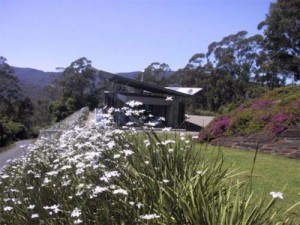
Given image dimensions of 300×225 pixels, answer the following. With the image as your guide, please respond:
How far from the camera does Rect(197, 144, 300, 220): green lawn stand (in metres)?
7.52

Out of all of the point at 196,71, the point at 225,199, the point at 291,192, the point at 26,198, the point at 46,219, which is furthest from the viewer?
the point at 196,71

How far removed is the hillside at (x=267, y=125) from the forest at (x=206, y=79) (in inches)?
837

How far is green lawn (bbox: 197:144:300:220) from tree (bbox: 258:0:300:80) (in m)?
25.4

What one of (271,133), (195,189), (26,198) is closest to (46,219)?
(26,198)

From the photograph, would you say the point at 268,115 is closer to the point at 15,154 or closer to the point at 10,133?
the point at 15,154

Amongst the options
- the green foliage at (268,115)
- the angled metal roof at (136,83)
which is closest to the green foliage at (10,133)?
the angled metal roof at (136,83)

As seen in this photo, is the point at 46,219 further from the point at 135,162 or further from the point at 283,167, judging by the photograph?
the point at 283,167

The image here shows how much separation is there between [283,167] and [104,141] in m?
6.76

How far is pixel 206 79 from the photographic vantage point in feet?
204

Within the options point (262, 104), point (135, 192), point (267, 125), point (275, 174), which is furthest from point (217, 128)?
point (135, 192)

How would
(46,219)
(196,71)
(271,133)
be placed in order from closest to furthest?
(46,219) → (271,133) → (196,71)

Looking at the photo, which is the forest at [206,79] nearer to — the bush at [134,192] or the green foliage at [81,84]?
the green foliage at [81,84]

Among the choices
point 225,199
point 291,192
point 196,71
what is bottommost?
point 291,192

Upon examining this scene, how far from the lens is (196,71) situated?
64.9m
